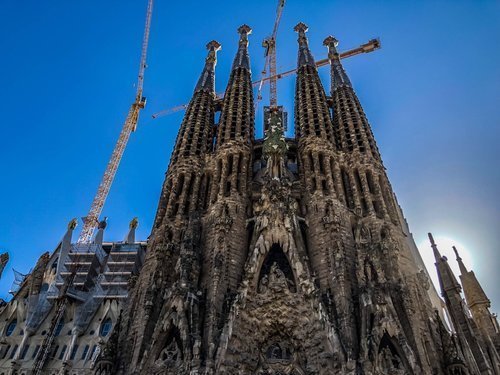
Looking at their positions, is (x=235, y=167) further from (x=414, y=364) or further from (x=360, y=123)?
(x=414, y=364)

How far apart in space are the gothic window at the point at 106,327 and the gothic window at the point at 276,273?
45.0 feet

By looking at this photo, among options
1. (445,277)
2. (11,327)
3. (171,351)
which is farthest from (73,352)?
(445,277)

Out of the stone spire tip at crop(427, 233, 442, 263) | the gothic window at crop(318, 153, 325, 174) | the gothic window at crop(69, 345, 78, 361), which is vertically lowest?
the gothic window at crop(69, 345, 78, 361)

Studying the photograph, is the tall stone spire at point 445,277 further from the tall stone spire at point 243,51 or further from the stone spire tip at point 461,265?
the tall stone spire at point 243,51

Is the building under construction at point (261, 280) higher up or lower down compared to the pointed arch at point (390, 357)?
higher up

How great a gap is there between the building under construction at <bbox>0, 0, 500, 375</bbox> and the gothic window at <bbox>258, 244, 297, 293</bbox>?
73 mm

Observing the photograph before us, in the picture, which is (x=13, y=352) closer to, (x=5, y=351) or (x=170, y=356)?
(x=5, y=351)

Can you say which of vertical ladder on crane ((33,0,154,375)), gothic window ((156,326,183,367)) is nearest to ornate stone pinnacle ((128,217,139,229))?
vertical ladder on crane ((33,0,154,375))

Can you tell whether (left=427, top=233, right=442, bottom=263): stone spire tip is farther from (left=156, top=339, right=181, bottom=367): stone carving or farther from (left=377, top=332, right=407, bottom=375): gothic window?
(left=156, top=339, right=181, bottom=367): stone carving

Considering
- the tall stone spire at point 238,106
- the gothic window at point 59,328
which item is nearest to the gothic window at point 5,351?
the gothic window at point 59,328

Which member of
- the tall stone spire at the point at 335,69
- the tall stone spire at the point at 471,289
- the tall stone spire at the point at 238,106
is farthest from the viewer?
the tall stone spire at the point at 335,69

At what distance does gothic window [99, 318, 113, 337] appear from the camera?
29.7m

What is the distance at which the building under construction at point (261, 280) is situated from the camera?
62.5 feet

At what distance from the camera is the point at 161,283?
22266 millimetres
